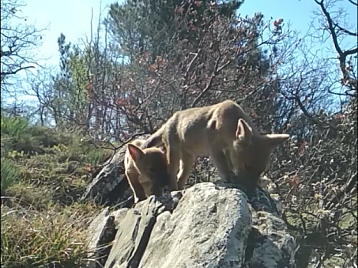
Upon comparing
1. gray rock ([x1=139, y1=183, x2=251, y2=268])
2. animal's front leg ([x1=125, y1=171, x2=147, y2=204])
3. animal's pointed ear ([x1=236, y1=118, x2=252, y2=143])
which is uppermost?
animal's pointed ear ([x1=236, y1=118, x2=252, y2=143])

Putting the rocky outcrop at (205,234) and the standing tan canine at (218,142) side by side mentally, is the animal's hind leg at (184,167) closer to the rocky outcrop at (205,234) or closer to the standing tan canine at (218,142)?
the standing tan canine at (218,142)

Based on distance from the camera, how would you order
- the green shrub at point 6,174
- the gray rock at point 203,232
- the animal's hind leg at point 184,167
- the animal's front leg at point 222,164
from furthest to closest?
the animal's hind leg at point 184,167, the animal's front leg at point 222,164, the gray rock at point 203,232, the green shrub at point 6,174

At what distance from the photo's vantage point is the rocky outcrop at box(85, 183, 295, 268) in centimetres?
371

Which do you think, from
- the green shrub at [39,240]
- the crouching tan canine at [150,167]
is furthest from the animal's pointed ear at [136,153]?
the green shrub at [39,240]

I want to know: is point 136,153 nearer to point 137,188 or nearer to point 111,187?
point 137,188

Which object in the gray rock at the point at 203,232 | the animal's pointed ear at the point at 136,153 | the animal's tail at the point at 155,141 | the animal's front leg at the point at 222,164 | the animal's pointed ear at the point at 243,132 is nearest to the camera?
the gray rock at the point at 203,232

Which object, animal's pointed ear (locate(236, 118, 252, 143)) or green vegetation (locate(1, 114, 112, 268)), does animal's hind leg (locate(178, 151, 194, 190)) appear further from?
green vegetation (locate(1, 114, 112, 268))

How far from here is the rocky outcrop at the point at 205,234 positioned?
3.71 meters

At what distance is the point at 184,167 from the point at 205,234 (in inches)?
101

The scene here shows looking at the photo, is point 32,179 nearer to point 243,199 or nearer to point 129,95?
point 129,95

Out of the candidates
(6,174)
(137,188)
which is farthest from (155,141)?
(6,174)

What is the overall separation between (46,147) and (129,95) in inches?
74.8

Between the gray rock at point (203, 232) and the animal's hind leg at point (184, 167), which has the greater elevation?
the animal's hind leg at point (184, 167)

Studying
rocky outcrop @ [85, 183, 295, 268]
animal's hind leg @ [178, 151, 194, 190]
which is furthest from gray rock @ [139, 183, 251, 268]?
animal's hind leg @ [178, 151, 194, 190]
